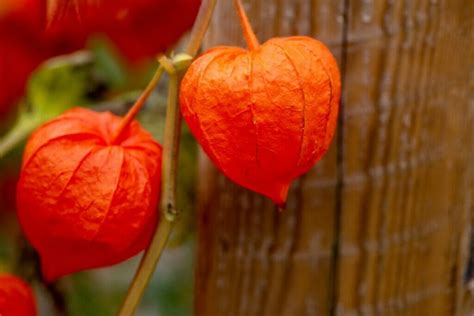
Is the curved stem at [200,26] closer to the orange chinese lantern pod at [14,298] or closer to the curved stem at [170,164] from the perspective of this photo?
the curved stem at [170,164]

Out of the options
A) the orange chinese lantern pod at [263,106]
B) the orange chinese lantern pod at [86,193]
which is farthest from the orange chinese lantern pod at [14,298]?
the orange chinese lantern pod at [263,106]

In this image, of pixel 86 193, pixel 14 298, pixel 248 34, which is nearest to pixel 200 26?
pixel 248 34

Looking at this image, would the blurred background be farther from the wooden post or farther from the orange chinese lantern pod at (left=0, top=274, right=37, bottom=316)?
the orange chinese lantern pod at (left=0, top=274, right=37, bottom=316)

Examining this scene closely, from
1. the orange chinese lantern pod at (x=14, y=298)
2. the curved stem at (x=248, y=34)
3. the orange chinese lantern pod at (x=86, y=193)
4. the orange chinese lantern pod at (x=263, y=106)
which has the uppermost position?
the curved stem at (x=248, y=34)

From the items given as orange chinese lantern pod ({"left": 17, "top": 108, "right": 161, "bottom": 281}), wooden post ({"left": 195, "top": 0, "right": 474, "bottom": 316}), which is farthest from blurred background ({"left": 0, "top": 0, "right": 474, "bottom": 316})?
orange chinese lantern pod ({"left": 17, "top": 108, "right": 161, "bottom": 281})

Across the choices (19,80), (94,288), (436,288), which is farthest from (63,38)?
(436,288)

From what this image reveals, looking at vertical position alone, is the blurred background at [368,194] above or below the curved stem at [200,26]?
below

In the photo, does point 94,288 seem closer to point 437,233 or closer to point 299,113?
point 437,233
